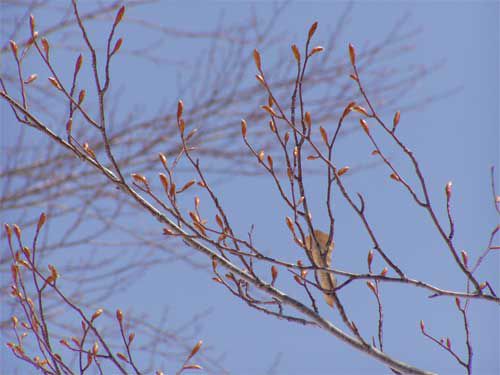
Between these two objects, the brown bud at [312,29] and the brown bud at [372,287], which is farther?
the brown bud at [372,287]

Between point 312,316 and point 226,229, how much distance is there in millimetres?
257

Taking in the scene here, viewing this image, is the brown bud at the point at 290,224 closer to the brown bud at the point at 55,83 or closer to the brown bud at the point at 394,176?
the brown bud at the point at 394,176

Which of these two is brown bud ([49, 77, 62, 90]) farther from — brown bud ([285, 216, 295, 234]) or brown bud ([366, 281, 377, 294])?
brown bud ([366, 281, 377, 294])

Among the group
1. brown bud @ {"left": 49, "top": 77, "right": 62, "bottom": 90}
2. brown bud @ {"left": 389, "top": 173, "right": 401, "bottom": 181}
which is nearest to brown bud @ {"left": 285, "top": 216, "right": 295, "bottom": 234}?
brown bud @ {"left": 389, "top": 173, "right": 401, "bottom": 181}

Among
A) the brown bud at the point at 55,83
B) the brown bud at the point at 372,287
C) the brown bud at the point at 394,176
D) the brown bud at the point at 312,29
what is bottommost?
the brown bud at the point at 372,287

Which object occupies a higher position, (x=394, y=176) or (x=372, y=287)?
(x=394, y=176)

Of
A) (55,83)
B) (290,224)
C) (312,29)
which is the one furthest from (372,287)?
(55,83)

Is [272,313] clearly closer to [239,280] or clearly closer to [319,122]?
[239,280]

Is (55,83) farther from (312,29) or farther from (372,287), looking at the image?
(372,287)

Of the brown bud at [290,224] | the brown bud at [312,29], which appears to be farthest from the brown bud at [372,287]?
the brown bud at [312,29]

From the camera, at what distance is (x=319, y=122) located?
11.6 feet

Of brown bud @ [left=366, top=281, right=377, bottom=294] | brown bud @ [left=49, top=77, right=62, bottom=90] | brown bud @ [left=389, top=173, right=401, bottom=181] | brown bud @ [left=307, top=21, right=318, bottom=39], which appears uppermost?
brown bud @ [left=307, top=21, right=318, bottom=39]

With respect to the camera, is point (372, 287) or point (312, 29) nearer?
point (312, 29)

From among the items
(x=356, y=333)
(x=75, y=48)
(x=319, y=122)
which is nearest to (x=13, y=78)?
(x=75, y=48)
